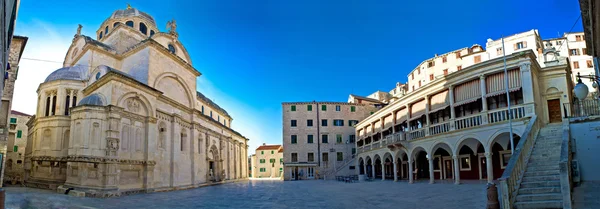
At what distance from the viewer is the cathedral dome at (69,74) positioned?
1102 inches

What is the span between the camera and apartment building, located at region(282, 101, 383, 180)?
46.6m

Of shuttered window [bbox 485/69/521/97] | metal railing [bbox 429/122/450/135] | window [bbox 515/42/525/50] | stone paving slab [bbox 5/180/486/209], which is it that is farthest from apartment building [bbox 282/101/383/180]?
stone paving slab [bbox 5/180/486/209]

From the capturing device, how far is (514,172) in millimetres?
10305

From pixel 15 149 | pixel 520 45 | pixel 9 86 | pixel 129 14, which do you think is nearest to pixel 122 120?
pixel 9 86

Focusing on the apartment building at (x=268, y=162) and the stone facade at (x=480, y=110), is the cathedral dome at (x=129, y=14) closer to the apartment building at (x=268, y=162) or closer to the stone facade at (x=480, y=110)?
the stone facade at (x=480, y=110)

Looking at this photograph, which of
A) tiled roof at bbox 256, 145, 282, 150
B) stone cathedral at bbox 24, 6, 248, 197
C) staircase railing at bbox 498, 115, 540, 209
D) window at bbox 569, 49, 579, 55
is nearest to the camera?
staircase railing at bbox 498, 115, 540, 209

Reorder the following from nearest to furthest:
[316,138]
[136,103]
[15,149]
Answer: [136,103], [15,149], [316,138]

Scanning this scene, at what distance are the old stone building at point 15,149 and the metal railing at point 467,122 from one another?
39.1 m

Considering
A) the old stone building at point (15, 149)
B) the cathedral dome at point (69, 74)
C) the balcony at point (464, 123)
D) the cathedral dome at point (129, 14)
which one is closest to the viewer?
the balcony at point (464, 123)

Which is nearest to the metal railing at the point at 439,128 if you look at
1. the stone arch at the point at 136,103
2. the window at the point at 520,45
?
the stone arch at the point at 136,103

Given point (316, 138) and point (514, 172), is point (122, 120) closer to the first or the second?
point (514, 172)

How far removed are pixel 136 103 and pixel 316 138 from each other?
27.1 m

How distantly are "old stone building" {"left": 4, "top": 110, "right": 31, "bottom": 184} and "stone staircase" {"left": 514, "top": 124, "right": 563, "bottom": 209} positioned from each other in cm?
4084

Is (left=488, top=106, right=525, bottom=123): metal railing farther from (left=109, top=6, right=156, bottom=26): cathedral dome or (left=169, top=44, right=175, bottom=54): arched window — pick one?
(left=109, top=6, right=156, bottom=26): cathedral dome
